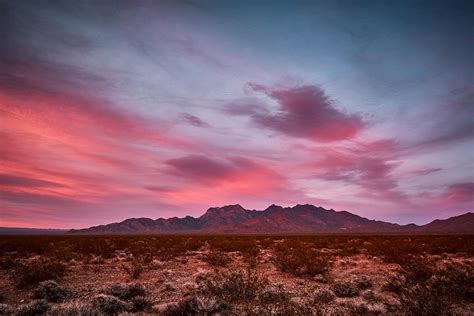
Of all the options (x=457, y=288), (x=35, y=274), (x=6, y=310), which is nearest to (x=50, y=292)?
(x=6, y=310)

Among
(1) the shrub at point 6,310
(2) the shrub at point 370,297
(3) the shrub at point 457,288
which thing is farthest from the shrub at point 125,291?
(3) the shrub at point 457,288

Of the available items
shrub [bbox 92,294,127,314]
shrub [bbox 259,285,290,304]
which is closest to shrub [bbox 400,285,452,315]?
shrub [bbox 259,285,290,304]

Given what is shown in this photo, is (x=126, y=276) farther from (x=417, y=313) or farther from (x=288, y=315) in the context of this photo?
(x=417, y=313)

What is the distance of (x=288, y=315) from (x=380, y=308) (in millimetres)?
2860

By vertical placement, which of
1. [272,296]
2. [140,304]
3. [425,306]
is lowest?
[140,304]

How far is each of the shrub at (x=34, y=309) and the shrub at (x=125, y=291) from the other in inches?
69.9

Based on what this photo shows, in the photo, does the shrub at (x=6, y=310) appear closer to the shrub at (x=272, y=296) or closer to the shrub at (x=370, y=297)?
the shrub at (x=272, y=296)

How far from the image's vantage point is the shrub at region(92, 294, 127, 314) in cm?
717

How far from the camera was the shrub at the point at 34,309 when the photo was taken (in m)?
6.82

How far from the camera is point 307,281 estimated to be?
11492mm

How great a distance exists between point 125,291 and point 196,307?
3.14 metres

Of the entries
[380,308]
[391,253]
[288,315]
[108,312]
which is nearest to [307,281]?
[380,308]

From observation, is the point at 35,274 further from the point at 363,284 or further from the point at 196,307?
the point at 363,284

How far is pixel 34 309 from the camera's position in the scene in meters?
6.94
